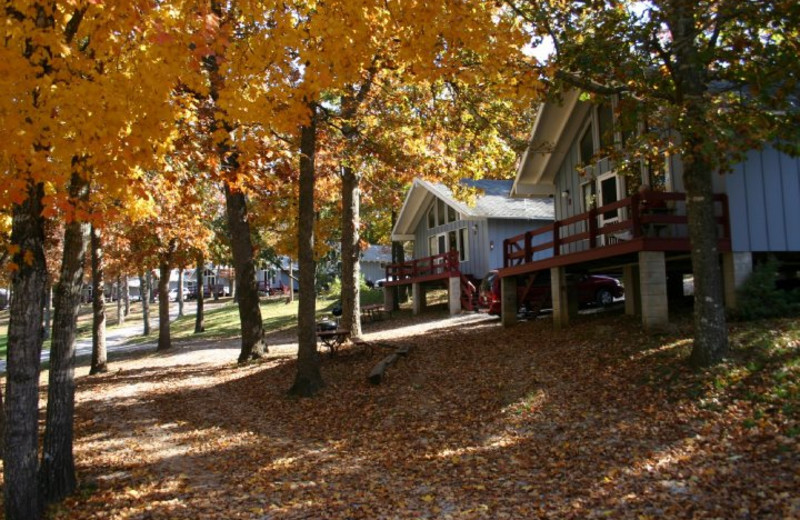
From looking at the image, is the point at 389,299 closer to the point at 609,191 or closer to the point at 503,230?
the point at 503,230

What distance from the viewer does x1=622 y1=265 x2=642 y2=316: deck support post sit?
50.1 ft

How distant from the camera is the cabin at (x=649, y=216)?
39.5ft

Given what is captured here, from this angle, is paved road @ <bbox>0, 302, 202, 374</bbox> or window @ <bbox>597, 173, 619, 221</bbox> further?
paved road @ <bbox>0, 302, 202, 374</bbox>

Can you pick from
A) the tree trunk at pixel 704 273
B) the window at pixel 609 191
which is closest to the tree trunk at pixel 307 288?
the tree trunk at pixel 704 273

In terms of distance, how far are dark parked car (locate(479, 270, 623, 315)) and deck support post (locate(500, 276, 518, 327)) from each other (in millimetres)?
342

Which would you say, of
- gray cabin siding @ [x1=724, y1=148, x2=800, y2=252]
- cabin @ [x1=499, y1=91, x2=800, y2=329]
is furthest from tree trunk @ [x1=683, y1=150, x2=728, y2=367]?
gray cabin siding @ [x1=724, y1=148, x2=800, y2=252]

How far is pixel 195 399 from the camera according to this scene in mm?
12734

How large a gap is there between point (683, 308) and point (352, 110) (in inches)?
379

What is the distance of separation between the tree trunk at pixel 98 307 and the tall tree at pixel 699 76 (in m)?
13.1

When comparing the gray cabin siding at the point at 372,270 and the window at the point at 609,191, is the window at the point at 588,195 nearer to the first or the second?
the window at the point at 609,191

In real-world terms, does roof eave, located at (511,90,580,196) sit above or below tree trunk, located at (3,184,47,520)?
above

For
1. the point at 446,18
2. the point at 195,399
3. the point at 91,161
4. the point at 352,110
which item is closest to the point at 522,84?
the point at 446,18

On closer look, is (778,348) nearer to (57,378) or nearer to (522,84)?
(522,84)

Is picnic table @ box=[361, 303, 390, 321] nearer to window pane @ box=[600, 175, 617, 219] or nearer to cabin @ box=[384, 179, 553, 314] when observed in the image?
cabin @ box=[384, 179, 553, 314]
